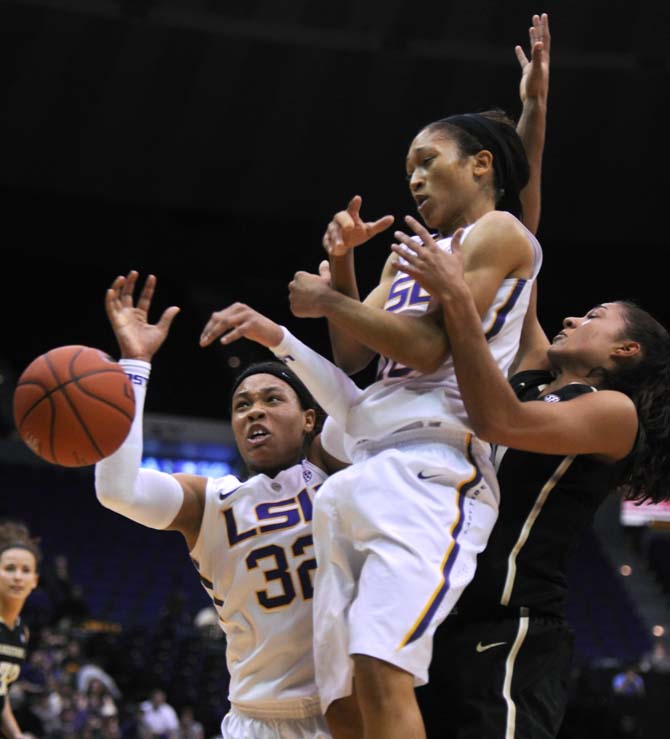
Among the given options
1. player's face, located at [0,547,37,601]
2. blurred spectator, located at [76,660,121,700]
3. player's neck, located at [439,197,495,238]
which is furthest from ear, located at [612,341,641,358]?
blurred spectator, located at [76,660,121,700]

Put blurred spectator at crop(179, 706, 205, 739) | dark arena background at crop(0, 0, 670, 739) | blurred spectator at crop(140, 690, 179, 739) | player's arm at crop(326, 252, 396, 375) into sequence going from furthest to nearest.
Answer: dark arena background at crop(0, 0, 670, 739)
blurred spectator at crop(179, 706, 205, 739)
blurred spectator at crop(140, 690, 179, 739)
player's arm at crop(326, 252, 396, 375)

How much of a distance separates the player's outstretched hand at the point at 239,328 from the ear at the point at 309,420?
0.81 m

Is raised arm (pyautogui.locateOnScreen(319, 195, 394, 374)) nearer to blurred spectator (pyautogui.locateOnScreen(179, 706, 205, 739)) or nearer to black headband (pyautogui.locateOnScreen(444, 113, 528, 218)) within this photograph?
black headband (pyautogui.locateOnScreen(444, 113, 528, 218))

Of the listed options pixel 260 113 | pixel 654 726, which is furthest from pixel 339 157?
pixel 654 726

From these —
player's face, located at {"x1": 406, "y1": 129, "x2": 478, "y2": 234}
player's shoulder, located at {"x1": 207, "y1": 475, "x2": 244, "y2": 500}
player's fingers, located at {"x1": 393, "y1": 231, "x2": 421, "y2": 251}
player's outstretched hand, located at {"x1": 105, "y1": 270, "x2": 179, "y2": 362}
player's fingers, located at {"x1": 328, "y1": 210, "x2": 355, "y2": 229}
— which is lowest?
player's shoulder, located at {"x1": 207, "y1": 475, "x2": 244, "y2": 500}

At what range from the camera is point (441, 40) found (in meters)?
A: 14.8

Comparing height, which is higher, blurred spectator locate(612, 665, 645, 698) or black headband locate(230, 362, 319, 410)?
black headband locate(230, 362, 319, 410)

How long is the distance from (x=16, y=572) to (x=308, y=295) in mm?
3702

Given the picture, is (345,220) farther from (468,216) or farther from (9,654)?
(9,654)

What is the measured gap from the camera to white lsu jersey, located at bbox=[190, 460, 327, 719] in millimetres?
3410

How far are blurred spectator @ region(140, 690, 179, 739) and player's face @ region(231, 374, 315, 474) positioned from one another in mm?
7239

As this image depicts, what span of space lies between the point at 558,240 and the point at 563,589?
571 inches

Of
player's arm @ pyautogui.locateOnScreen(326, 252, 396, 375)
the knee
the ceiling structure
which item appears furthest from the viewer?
the ceiling structure

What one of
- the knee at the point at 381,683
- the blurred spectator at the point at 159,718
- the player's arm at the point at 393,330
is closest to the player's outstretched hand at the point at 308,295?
the player's arm at the point at 393,330
